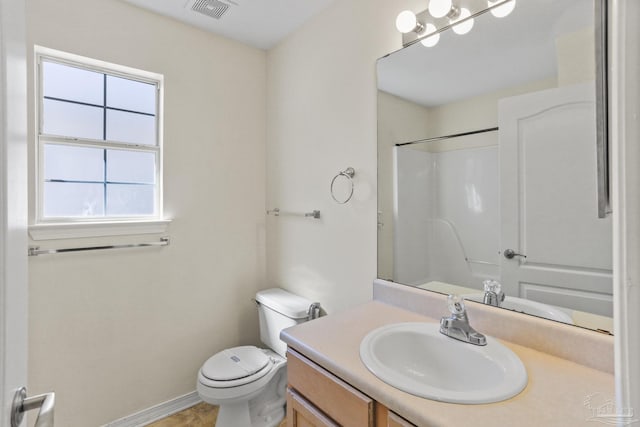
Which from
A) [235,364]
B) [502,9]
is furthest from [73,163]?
[502,9]

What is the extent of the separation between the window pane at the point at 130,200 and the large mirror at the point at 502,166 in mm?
1399

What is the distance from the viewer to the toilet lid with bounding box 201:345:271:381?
1.55 m

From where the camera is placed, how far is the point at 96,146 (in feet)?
5.59

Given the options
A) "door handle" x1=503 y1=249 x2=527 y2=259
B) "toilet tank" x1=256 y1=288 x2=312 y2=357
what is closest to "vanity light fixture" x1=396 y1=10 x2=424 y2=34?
"door handle" x1=503 y1=249 x2=527 y2=259

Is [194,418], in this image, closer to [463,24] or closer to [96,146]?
[96,146]

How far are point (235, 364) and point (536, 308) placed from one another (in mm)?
1426

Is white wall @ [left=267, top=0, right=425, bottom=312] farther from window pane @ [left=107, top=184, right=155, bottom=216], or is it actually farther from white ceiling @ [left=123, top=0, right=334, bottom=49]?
window pane @ [left=107, top=184, right=155, bottom=216]

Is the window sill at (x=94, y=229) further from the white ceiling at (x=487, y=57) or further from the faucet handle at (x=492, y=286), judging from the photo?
the faucet handle at (x=492, y=286)

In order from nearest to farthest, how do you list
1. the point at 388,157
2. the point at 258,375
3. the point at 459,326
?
the point at 459,326 → the point at 388,157 → the point at 258,375

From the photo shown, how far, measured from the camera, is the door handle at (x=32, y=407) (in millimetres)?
472

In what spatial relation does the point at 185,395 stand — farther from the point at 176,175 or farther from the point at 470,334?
the point at 470,334

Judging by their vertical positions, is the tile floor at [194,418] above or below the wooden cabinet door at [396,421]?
below

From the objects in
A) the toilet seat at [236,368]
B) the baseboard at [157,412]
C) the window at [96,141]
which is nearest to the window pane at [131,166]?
the window at [96,141]

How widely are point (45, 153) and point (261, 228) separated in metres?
1.27
